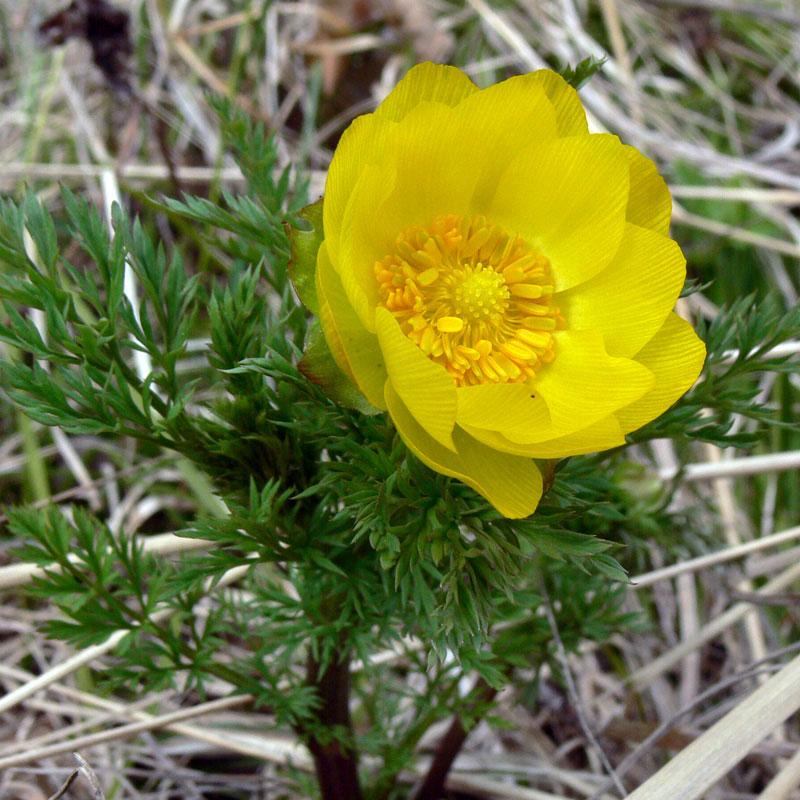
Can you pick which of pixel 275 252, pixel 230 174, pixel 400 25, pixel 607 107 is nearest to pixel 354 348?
pixel 275 252

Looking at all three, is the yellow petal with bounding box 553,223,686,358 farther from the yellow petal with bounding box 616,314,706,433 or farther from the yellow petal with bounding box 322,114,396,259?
the yellow petal with bounding box 322,114,396,259

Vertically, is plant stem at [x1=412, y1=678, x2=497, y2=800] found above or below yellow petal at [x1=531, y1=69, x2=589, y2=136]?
below

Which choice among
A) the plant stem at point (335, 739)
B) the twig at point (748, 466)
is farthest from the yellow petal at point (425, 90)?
the twig at point (748, 466)

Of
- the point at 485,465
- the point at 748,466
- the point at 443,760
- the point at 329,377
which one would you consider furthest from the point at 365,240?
the point at 748,466

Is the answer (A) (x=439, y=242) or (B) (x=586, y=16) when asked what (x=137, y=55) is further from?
(A) (x=439, y=242)

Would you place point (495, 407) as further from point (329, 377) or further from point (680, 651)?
point (680, 651)

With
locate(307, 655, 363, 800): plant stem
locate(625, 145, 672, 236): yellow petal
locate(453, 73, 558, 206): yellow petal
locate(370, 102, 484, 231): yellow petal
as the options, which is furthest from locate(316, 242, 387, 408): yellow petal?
locate(307, 655, 363, 800): plant stem
